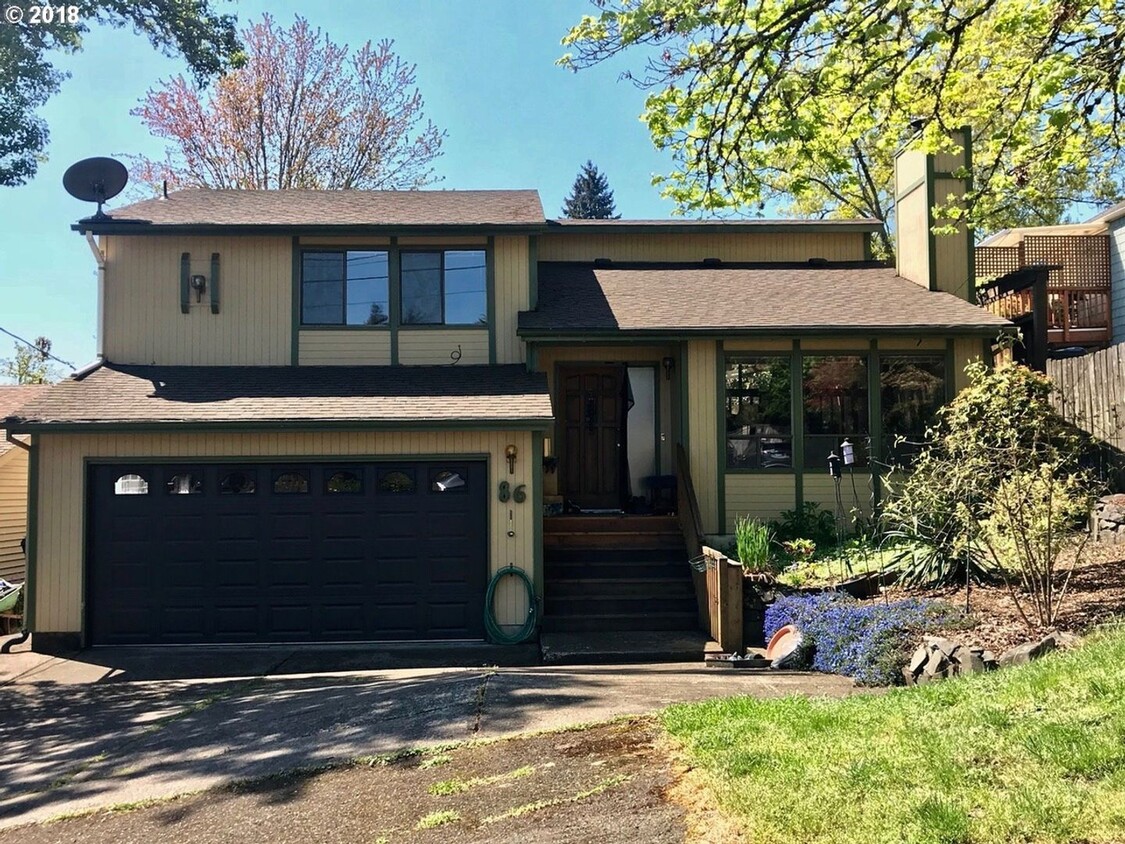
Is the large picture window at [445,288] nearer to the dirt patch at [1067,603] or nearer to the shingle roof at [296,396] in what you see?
the shingle roof at [296,396]

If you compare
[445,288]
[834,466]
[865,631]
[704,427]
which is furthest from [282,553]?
[834,466]

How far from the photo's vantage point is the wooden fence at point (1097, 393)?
10.7 m

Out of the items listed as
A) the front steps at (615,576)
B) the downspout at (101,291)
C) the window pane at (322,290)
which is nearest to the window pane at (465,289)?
the window pane at (322,290)

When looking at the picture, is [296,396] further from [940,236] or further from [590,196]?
[590,196]

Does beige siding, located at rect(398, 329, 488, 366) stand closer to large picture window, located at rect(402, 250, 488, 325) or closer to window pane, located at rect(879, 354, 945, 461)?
large picture window, located at rect(402, 250, 488, 325)

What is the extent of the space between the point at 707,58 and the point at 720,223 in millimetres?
7705

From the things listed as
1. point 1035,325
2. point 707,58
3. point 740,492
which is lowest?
point 740,492

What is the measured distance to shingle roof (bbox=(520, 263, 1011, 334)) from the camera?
1184cm

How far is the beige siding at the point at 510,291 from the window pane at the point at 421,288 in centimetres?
88

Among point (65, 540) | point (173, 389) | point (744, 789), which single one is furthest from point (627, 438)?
point (744, 789)

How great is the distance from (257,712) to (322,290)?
6.94 metres

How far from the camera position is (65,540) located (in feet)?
33.9

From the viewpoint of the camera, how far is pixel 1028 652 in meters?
5.96

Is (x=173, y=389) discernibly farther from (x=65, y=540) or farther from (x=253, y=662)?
(x=253, y=662)
